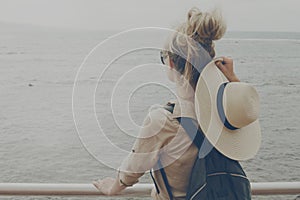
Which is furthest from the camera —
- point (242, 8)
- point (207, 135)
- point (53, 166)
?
point (53, 166)

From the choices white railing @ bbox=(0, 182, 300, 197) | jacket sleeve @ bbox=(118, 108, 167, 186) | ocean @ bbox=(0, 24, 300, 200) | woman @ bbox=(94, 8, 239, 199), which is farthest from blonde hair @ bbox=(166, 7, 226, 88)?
ocean @ bbox=(0, 24, 300, 200)

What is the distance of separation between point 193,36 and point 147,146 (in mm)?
238

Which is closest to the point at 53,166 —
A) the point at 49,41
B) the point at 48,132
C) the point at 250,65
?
the point at 48,132

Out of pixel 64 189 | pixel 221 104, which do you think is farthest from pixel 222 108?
pixel 64 189

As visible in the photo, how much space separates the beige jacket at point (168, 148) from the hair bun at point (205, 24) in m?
0.14

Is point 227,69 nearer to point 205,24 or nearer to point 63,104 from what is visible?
point 205,24

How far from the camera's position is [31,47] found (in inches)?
297

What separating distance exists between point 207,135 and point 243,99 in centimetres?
10

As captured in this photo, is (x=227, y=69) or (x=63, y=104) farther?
(x=63, y=104)

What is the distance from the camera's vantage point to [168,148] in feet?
2.81

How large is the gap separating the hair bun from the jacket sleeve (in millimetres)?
168

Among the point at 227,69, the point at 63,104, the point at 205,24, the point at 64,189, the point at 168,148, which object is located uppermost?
the point at 205,24

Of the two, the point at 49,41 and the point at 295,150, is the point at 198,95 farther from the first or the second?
the point at 49,41

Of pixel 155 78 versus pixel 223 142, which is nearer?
pixel 223 142
